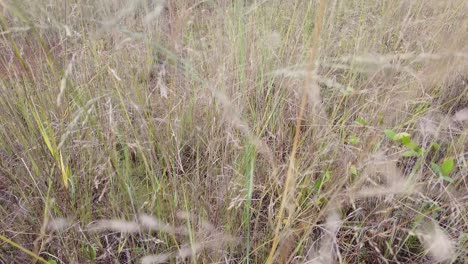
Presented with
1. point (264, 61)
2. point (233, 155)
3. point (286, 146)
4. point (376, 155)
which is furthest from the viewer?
point (264, 61)

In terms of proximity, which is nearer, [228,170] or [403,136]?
[403,136]

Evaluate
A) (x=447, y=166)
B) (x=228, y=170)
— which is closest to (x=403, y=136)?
(x=447, y=166)

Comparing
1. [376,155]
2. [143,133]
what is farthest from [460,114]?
[143,133]

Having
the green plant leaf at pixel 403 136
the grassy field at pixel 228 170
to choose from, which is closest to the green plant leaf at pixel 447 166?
the grassy field at pixel 228 170

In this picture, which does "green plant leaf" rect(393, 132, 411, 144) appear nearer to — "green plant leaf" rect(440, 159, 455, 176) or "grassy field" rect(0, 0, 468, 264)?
"grassy field" rect(0, 0, 468, 264)

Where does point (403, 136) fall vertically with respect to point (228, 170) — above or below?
above

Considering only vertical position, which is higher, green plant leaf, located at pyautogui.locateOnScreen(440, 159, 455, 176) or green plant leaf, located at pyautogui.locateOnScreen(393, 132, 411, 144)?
green plant leaf, located at pyautogui.locateOnScreen(393, 132, 411, 144)

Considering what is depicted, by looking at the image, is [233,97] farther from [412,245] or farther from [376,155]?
[412,245]

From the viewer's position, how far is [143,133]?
3.56ft

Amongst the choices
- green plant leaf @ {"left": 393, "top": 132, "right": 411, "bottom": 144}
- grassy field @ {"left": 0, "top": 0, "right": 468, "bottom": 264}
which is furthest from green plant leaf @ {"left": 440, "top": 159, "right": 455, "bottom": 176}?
green plant leaf @ {"left": 393, "top": 132, "right": 411, "bottom": 144}

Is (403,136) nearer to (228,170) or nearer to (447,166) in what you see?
(447,166)

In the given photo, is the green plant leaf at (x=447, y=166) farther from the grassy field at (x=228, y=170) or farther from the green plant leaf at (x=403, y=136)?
the green plant leaf at (x=403, y=136)

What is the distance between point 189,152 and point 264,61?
0.43 metres

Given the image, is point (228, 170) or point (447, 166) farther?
point (228, 170)
